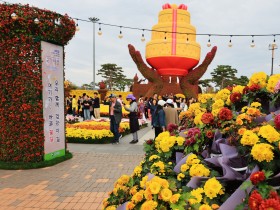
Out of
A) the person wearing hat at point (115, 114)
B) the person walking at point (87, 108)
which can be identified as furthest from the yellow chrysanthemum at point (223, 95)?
the person walking at point (87, 108)

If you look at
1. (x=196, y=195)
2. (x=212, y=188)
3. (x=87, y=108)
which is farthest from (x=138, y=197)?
(x=87, y=108)

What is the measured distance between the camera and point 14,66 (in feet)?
21.5

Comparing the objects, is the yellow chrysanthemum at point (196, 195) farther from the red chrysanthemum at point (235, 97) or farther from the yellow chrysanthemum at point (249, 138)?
the red chrysanthemum at point (235, 97)

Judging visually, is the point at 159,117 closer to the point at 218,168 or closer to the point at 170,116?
the point at 170,116

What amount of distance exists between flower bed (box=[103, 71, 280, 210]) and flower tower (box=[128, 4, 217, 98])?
25.3 m

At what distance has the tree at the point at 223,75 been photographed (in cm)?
5753

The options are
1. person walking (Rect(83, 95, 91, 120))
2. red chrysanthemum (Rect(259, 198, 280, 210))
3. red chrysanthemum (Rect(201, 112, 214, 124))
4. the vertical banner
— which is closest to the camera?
red chrysanthemum (Rect(259, 198, 280, 210))

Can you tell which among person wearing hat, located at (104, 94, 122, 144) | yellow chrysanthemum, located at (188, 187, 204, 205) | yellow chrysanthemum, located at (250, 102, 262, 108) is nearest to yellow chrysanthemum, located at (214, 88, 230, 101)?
yellow chrysanthemum, located at (250, 102, 262, 108)

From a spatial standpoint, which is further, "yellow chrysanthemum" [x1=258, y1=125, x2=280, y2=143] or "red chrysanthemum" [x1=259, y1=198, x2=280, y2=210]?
"yellow chrysanthemum" [x1=258, y1=125, x2=280, y2=143]

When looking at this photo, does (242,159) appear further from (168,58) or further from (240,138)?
(168,58)

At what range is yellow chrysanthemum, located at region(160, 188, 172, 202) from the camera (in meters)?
2.13

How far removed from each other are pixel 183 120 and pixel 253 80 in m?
1.27

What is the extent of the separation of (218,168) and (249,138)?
45 cm

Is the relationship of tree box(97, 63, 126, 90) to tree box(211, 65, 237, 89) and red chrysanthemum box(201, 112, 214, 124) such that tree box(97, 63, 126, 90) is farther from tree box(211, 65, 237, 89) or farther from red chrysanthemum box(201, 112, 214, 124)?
red chrysanthemum box(201, 112, 214, 124)
